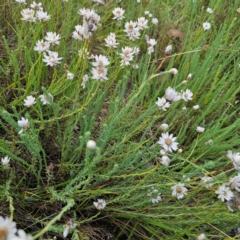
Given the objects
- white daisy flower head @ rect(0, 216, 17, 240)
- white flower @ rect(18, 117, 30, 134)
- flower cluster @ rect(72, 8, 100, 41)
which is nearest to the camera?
white daisy flower head @ rect(0, 216, 17, 240)

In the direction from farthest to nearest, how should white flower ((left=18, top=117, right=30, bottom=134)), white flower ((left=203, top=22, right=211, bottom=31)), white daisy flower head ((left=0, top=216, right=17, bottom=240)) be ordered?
white flower ((left=203, top=22, right=211, bottom=31)) < white flower ((left=18, top=117, right=30, bottom=134)) < white daisy flower head ((left=0, top=216, right=17, bottom=240))

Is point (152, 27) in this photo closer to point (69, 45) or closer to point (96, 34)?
point (96, 34)

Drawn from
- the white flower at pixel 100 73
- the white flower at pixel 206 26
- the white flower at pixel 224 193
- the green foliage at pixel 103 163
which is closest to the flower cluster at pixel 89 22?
the green foliage at pixel 103 163

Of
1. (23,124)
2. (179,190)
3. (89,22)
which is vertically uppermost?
(89,22)

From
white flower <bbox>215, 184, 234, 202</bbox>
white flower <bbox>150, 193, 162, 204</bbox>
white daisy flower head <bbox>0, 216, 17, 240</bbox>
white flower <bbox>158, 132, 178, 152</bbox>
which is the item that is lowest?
white flower <bbox>150, 193, 162, 204</bbox>

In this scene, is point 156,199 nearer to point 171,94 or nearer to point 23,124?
point 171,94

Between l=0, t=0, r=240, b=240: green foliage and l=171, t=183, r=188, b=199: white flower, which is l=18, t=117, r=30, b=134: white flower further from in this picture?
l=171, t=183, r=188, b=199: white flower

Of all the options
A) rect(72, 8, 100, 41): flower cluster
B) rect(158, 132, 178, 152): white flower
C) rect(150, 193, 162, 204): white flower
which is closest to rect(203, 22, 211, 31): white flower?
rect(72, 8, 100, 41): flower cluster

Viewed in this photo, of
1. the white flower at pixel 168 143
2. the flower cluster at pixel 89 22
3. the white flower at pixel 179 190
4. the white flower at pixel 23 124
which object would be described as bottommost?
the white flower at pixel 179 190

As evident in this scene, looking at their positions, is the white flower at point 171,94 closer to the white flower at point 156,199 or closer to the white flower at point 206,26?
the white flower at point 156,199

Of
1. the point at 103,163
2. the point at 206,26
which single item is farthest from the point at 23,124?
the point at 206,26

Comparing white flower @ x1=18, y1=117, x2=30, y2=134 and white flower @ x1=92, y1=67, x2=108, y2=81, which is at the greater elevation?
white flower @ x1=92, y1=67, x2=108, y2=81
